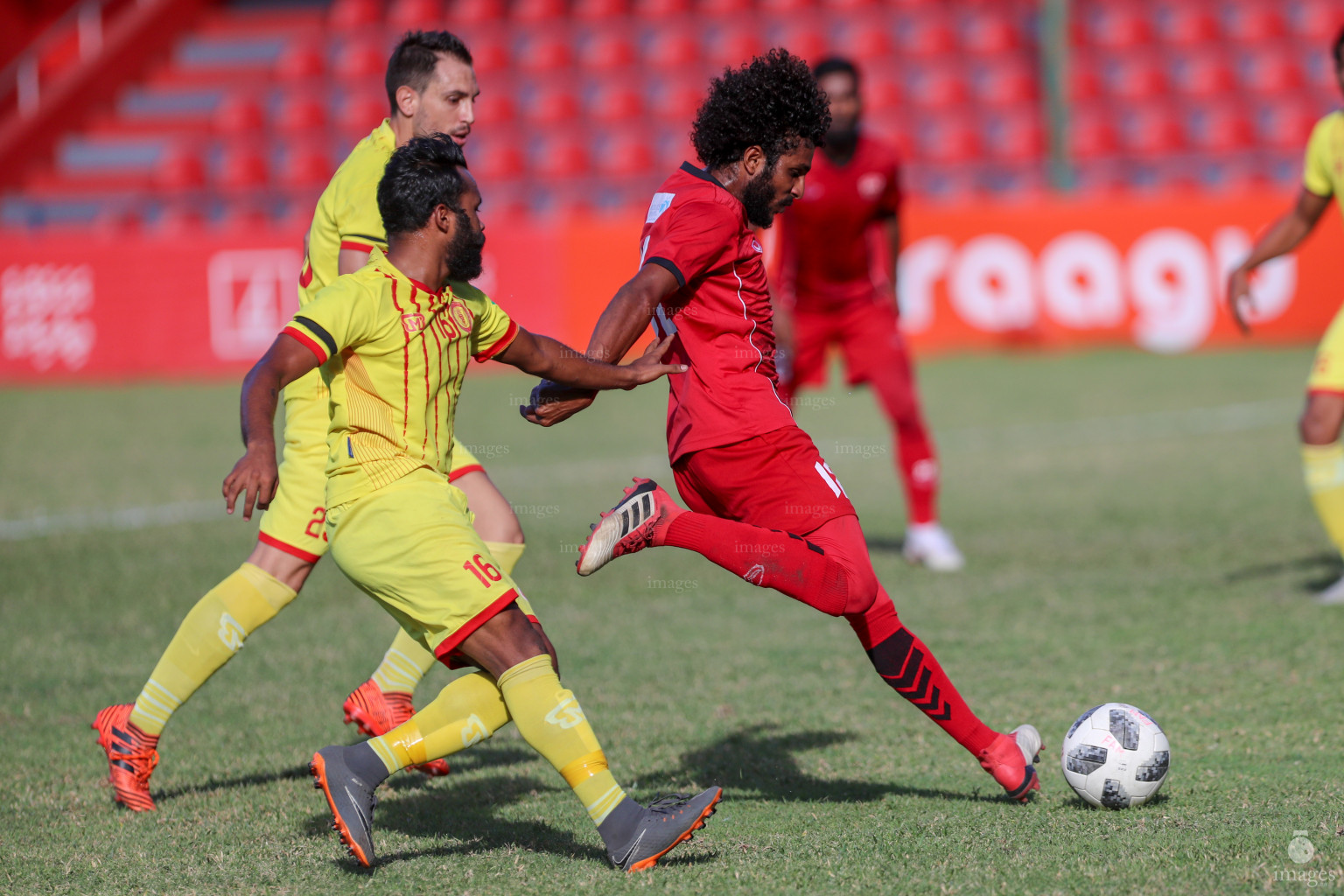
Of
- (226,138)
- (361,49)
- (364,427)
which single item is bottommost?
(364,427)

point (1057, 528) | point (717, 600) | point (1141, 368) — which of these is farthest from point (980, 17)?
point (717, 600)

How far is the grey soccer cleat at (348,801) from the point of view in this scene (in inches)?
131

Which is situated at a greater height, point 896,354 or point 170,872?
point 896,354

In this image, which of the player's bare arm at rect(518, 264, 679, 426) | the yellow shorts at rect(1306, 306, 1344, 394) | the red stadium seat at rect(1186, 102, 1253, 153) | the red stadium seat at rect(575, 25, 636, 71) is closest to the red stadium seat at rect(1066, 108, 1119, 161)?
the red stadium seat at rect(1186, 102, 1253, 153)

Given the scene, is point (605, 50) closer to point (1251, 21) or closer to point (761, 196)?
point (1251, 21)

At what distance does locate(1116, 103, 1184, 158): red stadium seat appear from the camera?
64.3 ft

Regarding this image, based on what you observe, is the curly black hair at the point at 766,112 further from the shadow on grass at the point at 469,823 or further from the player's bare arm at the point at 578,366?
the shadow on grass at the point at 469,823

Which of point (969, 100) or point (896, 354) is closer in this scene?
point (896, 354)

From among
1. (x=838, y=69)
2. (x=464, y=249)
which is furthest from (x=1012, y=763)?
(x=838, y=69)

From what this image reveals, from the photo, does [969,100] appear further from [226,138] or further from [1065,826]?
[1065,826]

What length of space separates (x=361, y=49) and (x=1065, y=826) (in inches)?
796

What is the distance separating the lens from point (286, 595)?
4.35 metres

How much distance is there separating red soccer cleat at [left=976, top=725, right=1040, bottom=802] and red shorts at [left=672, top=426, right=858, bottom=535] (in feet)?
2.37

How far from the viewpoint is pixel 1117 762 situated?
12.5 ft
